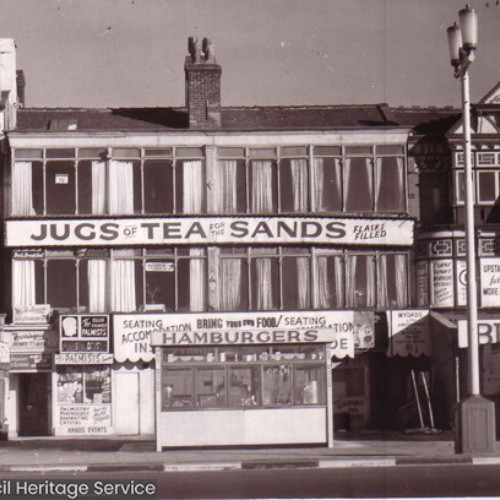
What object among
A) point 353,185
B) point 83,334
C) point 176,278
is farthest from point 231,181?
point 83,334

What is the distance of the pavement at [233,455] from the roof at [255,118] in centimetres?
1016

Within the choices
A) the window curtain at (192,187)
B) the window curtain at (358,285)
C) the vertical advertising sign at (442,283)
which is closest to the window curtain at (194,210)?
the window curtain at (192,187)

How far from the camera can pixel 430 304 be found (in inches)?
1443

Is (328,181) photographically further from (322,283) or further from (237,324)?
(237,324)

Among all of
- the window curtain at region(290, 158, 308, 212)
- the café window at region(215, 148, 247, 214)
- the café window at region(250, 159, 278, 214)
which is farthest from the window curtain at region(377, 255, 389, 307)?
the café window at region(215, 148, 247, 214)

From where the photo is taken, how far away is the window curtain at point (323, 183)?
36.2 meters

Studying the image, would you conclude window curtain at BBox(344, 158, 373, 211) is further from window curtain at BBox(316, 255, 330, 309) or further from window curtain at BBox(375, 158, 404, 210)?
window curtain at BBox(316, 255, 330, 309)

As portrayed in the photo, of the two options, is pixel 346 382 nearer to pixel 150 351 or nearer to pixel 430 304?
pixel 430 304

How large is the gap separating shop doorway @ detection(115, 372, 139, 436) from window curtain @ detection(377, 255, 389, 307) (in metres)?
7.59

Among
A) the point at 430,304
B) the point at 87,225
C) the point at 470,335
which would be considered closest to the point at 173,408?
the point at 470,335

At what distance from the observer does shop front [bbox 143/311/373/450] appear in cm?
2745

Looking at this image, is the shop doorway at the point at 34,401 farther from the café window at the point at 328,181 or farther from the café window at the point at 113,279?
the café window at the point at 328,181

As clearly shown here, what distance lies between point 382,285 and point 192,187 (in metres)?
6.41

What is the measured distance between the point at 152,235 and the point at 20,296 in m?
4.27
